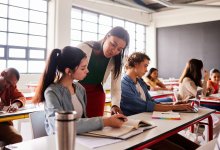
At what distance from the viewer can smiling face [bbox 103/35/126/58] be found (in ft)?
6.05

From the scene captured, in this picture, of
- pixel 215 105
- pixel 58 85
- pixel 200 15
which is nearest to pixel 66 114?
pixel 58 85

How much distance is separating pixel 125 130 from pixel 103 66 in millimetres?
785

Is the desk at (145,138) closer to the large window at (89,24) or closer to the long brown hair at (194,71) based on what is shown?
the long brown hair at (194,71)

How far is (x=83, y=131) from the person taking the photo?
4.30ft

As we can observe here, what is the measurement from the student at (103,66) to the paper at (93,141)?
57 centimetres

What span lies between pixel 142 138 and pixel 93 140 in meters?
0.26

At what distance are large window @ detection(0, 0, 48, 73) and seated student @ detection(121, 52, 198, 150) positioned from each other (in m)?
3.85

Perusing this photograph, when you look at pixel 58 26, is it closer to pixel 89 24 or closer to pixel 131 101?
pixel 89 24

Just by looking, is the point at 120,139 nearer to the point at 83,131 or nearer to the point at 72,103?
the point at 83,131

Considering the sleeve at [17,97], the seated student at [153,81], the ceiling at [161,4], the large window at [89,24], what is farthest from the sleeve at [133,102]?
the ceiling at [161,4]

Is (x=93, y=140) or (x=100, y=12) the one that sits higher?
(x=100, y=12)

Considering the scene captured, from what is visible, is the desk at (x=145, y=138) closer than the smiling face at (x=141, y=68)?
Yes

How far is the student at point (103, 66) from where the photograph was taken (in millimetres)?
1855

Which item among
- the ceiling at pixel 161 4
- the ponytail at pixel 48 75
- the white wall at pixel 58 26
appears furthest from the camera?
the ceiling at pixel 161 4
